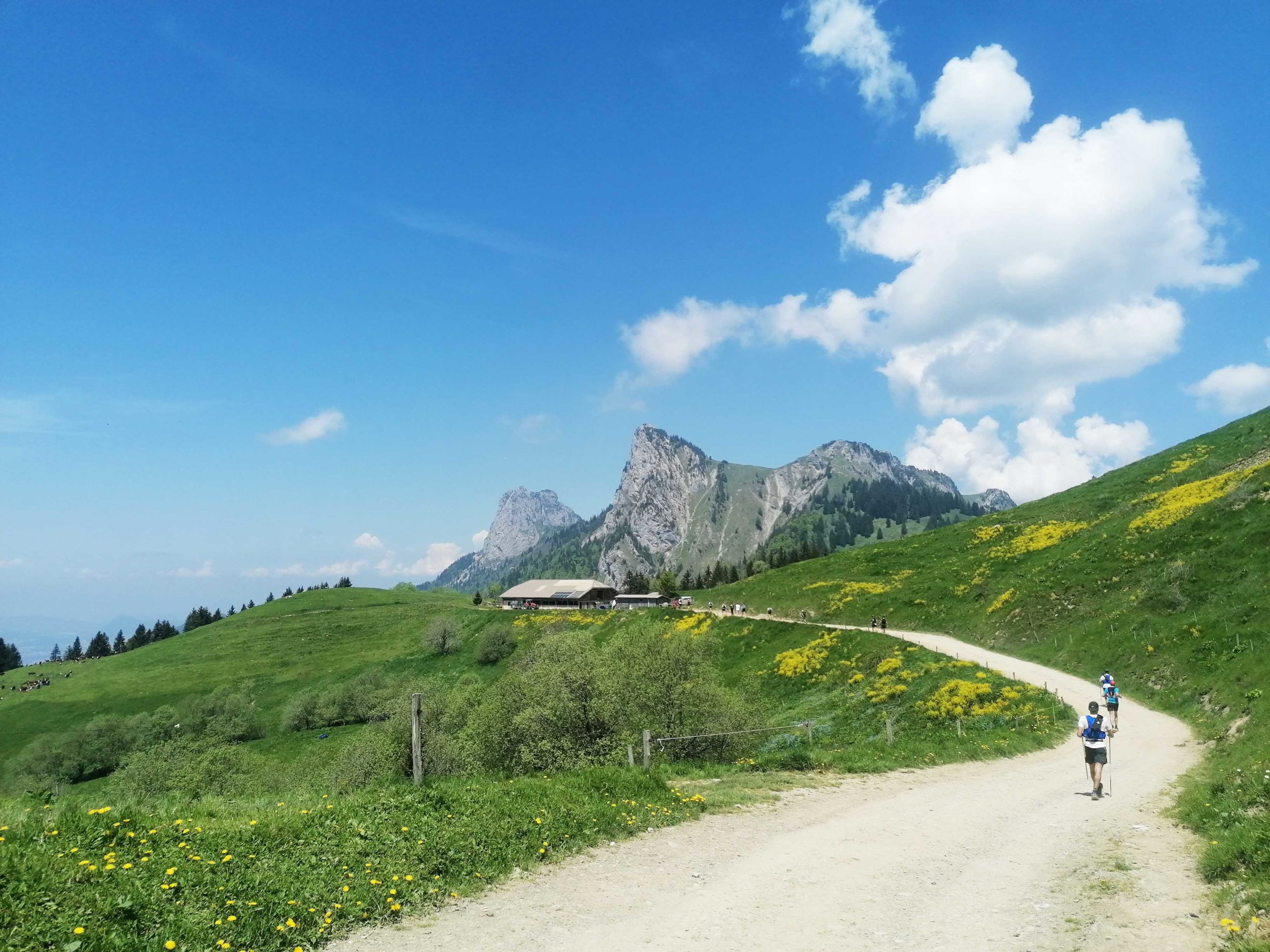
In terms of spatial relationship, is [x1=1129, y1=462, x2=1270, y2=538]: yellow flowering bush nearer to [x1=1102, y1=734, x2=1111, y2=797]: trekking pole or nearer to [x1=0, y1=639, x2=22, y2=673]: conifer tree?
[x1=1102, y1=734, x2=1111, y2=797]: trekking pole

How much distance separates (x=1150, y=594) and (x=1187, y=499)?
19.7 m

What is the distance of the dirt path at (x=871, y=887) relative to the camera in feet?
32.9

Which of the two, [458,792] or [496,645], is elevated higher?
[458,792]

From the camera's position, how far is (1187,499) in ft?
179

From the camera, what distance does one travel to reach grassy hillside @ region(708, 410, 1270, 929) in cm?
1830

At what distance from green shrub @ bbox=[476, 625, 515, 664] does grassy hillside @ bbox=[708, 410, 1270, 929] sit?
142 feet

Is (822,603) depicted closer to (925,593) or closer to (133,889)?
(925,593)

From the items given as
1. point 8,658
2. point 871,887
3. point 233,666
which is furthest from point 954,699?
point 8,658

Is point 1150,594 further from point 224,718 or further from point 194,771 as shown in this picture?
point 224,718

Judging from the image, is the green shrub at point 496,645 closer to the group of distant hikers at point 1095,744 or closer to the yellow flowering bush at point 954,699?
the yellow flowering bush at point 954,699

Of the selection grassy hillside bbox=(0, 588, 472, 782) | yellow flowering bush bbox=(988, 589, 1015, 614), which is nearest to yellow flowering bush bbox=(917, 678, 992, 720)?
yellow flowering bush bbox=(988, 589, 1015, 614)

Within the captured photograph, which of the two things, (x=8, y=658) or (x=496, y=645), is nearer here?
(x=496, y=645)

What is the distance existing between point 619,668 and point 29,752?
11351cm

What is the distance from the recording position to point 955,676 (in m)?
37.9
